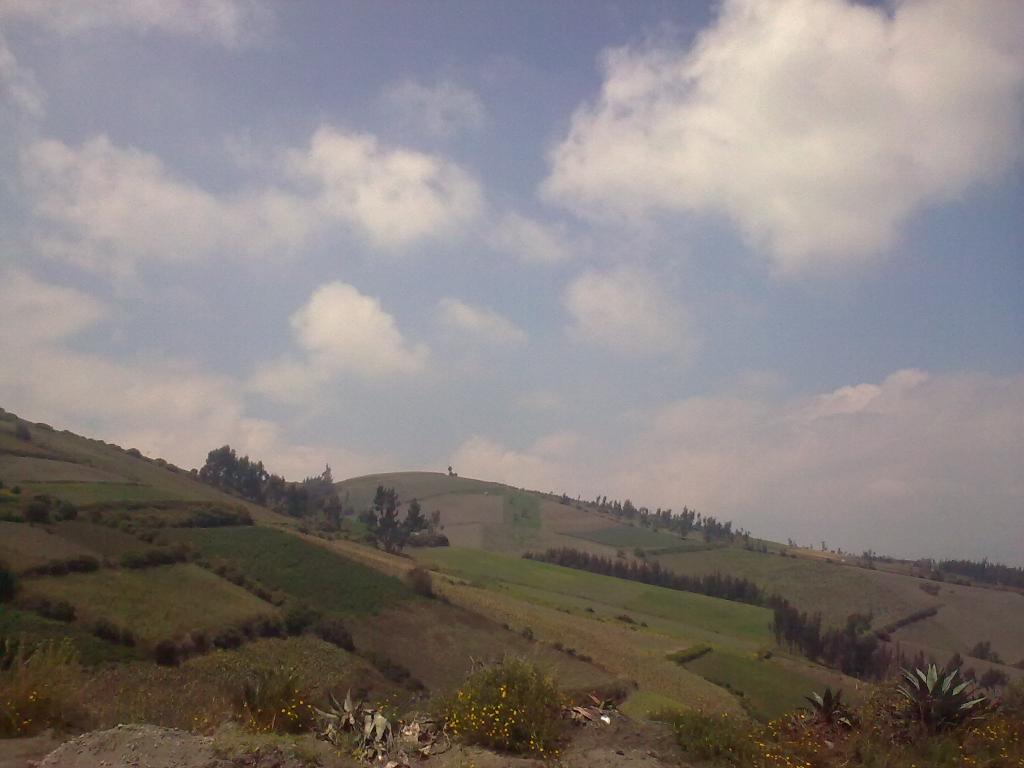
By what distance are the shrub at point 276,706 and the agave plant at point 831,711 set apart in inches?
275

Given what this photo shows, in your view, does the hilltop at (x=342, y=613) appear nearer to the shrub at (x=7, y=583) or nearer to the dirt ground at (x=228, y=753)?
the dirt ground at (x=228, y=753)

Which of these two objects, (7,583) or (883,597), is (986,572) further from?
(7,583)

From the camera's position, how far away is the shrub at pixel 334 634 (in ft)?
140

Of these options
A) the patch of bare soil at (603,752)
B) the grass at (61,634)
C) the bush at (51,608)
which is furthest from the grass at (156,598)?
the patch of bare soil at (603,752)

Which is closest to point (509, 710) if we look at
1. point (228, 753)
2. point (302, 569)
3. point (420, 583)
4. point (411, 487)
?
point (228, 753)

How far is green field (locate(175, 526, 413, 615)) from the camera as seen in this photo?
51.3 m

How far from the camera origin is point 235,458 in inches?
4909

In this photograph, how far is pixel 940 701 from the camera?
33.9 feet

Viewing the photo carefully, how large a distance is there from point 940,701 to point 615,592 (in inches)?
3303

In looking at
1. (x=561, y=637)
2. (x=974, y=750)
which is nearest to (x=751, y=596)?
(x=561, y=637)

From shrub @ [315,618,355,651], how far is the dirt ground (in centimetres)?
3460

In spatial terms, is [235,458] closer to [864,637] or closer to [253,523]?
[253,523]

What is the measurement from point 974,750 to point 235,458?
125726mm

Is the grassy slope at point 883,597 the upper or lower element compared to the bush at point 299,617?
upper
